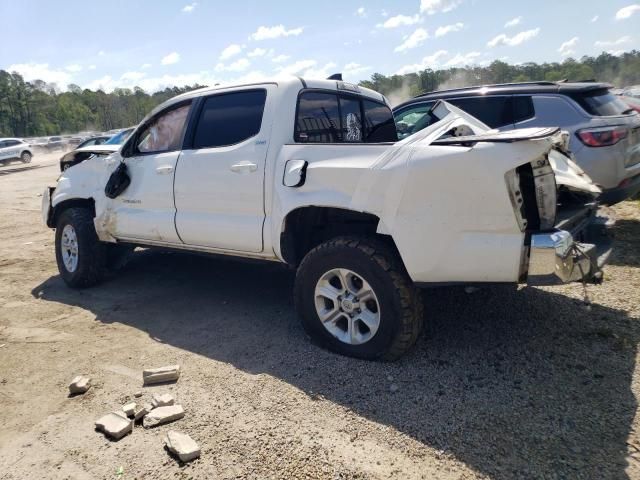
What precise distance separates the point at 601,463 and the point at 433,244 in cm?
135

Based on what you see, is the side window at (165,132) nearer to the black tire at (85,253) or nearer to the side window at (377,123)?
the black tire at (85,253)

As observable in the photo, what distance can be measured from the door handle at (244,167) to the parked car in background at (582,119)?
7.05 feet

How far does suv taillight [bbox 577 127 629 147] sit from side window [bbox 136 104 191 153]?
14.1ft

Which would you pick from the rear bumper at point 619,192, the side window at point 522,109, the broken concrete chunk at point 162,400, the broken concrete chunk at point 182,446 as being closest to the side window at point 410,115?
the side window at point 522,109

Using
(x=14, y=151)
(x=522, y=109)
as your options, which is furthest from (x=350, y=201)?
(x=14, y=151)

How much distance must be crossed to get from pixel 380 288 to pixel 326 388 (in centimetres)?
70

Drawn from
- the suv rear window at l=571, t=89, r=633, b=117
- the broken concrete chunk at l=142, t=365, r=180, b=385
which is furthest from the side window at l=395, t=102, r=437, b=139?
the broken concrete chunk at l=142, t=365, r=180, b=385

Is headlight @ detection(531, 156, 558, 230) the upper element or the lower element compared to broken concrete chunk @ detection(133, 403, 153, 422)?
upper

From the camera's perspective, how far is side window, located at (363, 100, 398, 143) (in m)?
4.65

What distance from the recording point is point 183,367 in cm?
341

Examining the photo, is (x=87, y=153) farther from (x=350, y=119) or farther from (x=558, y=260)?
(x=558, y=260)

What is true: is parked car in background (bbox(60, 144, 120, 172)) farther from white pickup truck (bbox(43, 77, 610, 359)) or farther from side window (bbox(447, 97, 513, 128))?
side window (bbox(447, 97, 513, 128))

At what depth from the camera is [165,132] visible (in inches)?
180

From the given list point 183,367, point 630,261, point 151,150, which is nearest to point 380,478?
point 183,367
